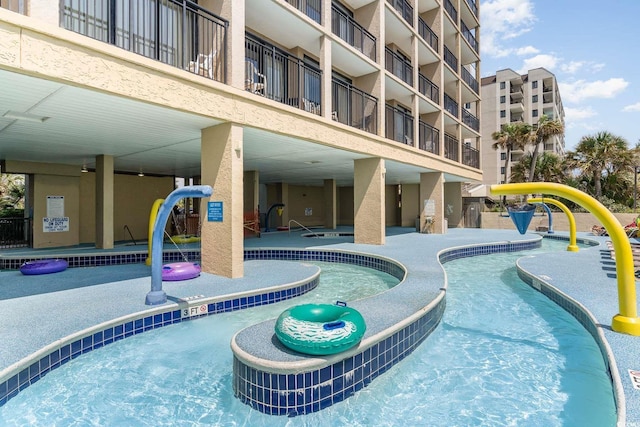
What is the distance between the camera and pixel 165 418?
9.93 ft

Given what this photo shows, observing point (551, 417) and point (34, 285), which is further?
point (34, 285)

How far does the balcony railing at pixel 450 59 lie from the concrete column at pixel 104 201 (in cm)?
1786

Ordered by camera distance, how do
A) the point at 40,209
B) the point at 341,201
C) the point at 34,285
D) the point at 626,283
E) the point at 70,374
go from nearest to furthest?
the point at 70,374
the point at 626,283
the point at 34,285
the point at 40,209
the point at 341,201

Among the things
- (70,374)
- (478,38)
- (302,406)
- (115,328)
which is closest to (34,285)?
(115,328)

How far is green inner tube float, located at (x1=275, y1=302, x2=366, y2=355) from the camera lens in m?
3.12

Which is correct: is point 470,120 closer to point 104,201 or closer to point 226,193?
point 226,193

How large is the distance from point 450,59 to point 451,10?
2.95 meters

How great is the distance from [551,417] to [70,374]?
190 inches

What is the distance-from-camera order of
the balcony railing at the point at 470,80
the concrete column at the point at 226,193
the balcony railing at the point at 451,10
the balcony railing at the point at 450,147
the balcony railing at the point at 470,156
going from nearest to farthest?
the concrete column at the point at 226,193 < the balcony railing at the point at 450,147 < the balcony railing at the point at 451,10 < the balcony railing at the point at 470,156 < the balcony railing at the point at 470,80

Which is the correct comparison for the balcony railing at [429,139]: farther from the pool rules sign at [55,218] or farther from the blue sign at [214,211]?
the pool rules sign at [55,218]

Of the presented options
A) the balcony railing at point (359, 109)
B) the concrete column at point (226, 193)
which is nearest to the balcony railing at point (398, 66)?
the balcony railing at point (359, 109)

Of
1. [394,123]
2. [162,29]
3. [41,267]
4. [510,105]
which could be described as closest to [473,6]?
[394,123]

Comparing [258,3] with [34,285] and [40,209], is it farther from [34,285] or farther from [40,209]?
[40,209]

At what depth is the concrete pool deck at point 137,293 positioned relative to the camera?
364 centimetres
